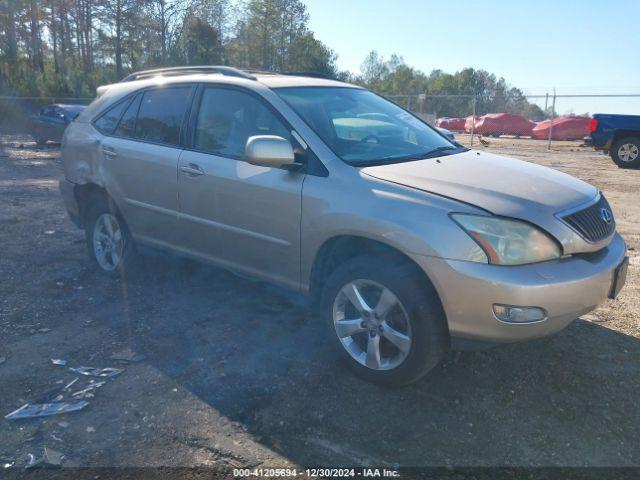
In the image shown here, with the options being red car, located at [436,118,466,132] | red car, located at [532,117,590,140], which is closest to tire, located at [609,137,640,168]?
red car, located at [532,117,590,140]

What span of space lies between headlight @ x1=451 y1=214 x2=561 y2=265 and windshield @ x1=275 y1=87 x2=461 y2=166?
92 centimetres

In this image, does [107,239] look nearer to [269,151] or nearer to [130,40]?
[269,151]

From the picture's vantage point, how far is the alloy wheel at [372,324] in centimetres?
324

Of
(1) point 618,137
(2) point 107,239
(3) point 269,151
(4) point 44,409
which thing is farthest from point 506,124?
(4) point 44,409

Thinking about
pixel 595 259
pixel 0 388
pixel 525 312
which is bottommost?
pixel 0 388

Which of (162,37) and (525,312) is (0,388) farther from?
(162,37)

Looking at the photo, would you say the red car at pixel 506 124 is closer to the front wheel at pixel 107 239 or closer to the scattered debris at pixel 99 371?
the front wheel at pixel 107 239

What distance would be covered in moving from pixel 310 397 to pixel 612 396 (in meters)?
1.77

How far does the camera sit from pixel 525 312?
2.91m

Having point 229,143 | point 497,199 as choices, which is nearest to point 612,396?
point 497,199

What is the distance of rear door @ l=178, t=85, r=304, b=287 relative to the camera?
12.3 ft

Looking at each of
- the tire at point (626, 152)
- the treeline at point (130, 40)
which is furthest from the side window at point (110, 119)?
the treeline at point (130, 40)

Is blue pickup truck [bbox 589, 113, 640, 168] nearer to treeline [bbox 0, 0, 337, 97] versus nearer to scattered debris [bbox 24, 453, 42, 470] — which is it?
scattered debris [bbox 24, 453, 42, 470]

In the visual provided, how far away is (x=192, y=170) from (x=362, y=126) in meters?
1.32
